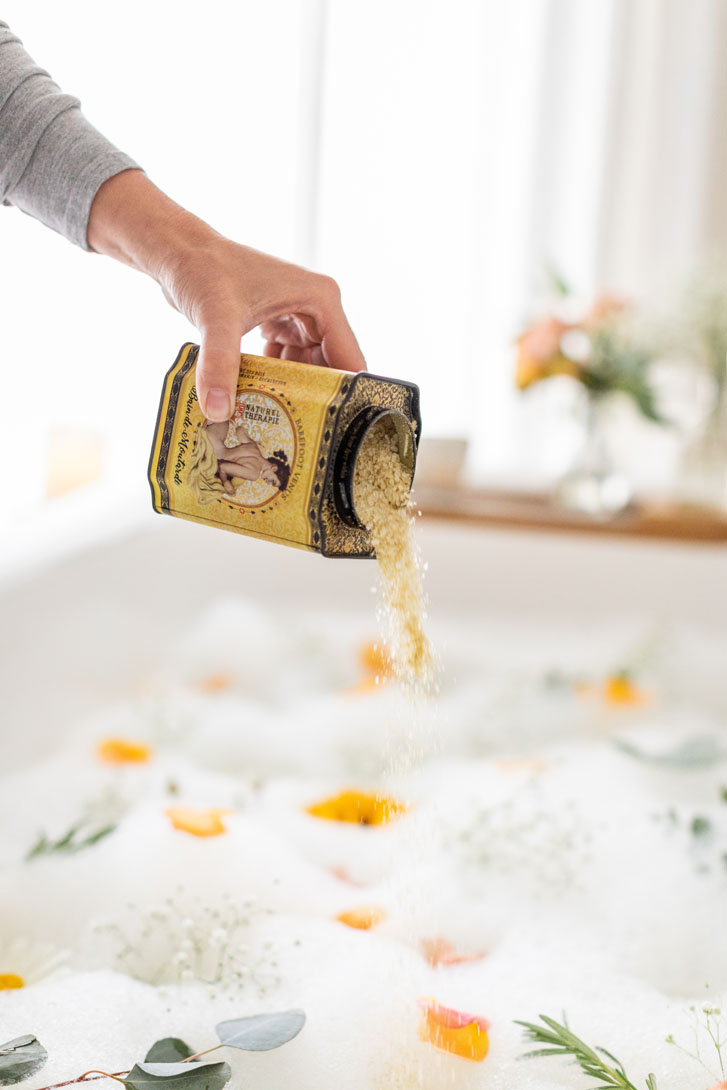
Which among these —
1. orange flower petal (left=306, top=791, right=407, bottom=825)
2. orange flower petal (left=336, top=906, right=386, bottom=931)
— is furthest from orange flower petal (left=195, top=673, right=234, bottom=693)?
orange flower petal (left=336, top=906, right=386, bottom=931)

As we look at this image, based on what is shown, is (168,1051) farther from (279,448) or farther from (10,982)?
(279,448)

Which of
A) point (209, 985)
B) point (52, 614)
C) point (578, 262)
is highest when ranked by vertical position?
point (578, 262)

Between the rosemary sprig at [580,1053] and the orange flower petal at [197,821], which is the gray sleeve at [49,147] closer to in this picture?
the orange flower petal at [197,821]

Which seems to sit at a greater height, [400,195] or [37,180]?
[400,195]

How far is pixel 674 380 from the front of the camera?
2.78 m

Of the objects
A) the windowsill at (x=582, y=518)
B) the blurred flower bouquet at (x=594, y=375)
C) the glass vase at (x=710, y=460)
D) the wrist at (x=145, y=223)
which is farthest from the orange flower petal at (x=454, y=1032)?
the glass vase at (x=710, y=460)

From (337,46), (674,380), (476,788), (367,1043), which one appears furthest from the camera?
(674,380)

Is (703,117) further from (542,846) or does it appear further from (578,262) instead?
(542,846)

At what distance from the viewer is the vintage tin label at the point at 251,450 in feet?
2.51

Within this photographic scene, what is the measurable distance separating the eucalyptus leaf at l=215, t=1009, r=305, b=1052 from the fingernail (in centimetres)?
45

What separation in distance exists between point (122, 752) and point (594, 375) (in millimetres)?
1126

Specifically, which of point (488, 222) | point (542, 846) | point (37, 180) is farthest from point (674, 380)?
point (37, 180)

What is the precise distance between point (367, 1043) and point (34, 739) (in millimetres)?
681

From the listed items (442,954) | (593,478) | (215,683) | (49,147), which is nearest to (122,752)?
(215,683)
